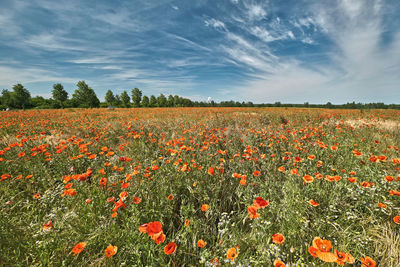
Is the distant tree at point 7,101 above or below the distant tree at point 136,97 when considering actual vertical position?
below

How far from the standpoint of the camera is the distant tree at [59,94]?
39.8 metres

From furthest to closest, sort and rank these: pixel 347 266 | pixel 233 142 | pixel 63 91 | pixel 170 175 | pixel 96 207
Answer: pixel 63 91 → pixel 233 142 → pixel 170 175 → pixel 96 207 → pixel 347 266

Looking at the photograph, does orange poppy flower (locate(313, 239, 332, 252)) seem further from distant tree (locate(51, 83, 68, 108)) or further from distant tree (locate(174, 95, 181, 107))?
distant tree (locate(174, 95, 181, 107))

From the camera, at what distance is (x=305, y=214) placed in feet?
6.02

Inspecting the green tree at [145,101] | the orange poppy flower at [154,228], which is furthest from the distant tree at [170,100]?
the orange poppy flower at [154,228]

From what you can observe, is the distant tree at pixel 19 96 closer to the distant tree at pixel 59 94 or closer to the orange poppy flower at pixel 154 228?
the distant tree at pixel 59 94

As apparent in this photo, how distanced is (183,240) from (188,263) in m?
0.21

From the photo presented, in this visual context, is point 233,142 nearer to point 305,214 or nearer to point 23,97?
point 305,214

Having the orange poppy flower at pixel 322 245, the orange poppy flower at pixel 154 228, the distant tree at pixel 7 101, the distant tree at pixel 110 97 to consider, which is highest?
the distant tree at pixel 110 97

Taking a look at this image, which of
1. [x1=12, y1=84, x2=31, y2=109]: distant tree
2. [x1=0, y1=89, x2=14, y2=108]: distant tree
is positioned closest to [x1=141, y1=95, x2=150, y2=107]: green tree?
[x1=12, y1=84, x2=31, y2=109]: distant tree

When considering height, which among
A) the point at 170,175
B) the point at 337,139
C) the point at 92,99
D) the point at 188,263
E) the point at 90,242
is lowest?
the point at 188,263

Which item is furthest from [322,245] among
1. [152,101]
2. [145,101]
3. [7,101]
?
[7,101]

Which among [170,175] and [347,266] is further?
[170,175]

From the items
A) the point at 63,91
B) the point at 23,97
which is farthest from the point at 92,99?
the point at 23,97
